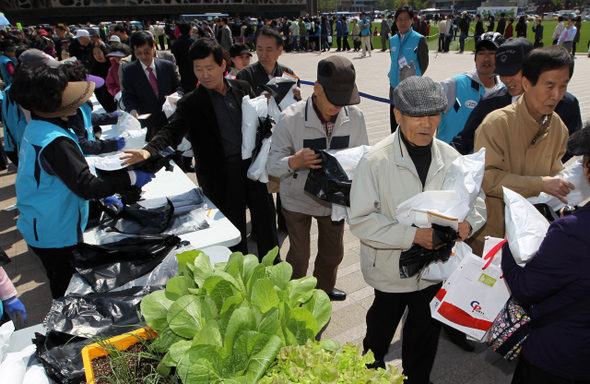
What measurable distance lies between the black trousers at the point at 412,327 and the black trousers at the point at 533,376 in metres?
0.52

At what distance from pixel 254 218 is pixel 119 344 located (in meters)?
2.24

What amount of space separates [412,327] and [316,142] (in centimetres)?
129

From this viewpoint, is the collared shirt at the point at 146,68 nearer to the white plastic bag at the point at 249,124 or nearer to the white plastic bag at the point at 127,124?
the white plastic bag at the point at 127,124

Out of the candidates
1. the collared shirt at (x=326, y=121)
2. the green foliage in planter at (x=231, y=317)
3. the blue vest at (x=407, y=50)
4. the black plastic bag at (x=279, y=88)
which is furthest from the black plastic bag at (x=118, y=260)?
the blue vest at (x=407, y=50)

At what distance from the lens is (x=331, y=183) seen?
2.23 metres

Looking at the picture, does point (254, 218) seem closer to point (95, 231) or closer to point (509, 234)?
point (95, 231)

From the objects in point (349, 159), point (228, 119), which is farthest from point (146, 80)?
point (349, 159)

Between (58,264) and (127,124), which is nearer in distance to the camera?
(58,264)

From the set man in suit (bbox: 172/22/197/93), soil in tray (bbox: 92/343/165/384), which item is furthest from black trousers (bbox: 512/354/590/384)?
man in suit (bbox: 172/22/197/93)

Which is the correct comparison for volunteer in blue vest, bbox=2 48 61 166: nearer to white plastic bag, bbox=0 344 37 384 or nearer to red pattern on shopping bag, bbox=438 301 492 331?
white plastic bag, bbox=0 344 37 384

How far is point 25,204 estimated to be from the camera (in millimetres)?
2246

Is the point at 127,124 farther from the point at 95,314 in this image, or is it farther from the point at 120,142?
the point at 95,314

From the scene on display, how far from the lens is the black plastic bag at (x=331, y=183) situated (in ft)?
7.27

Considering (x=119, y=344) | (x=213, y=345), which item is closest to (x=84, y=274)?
(x=119, y=344)
